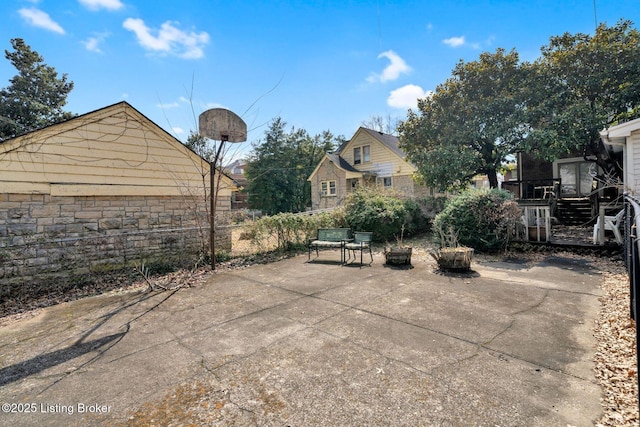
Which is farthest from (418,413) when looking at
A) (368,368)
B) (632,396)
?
(632,396)

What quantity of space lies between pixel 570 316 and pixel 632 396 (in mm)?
2005

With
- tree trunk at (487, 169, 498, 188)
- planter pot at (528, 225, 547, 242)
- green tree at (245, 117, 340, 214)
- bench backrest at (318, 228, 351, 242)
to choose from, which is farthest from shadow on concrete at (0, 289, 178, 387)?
green tree at (245, 117, 340, 214)

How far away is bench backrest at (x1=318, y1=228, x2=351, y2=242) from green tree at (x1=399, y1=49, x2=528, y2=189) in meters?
7.27

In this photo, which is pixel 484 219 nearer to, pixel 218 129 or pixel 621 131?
pixel 621 131

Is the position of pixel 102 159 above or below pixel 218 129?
below

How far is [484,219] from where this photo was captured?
8.52m

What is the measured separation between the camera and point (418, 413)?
89.7 inches

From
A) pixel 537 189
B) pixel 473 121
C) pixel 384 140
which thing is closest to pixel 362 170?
pixel 384 140

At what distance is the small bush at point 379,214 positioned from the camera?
11023 millimetres

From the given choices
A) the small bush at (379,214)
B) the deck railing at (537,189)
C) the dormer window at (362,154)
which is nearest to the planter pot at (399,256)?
the small bush at (379,214)

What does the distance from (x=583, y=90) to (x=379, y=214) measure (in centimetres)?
928

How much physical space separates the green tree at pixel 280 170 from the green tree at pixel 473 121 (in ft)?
51.2

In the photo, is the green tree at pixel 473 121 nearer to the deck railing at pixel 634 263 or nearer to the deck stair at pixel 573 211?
the deck stair at pixel 573 211

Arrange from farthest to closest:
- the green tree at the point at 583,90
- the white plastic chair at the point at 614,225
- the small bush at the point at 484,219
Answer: the green tree at the point at 583,90 → the small bush at the point at 484,219 → the white plastic chair at the point at 614,225
